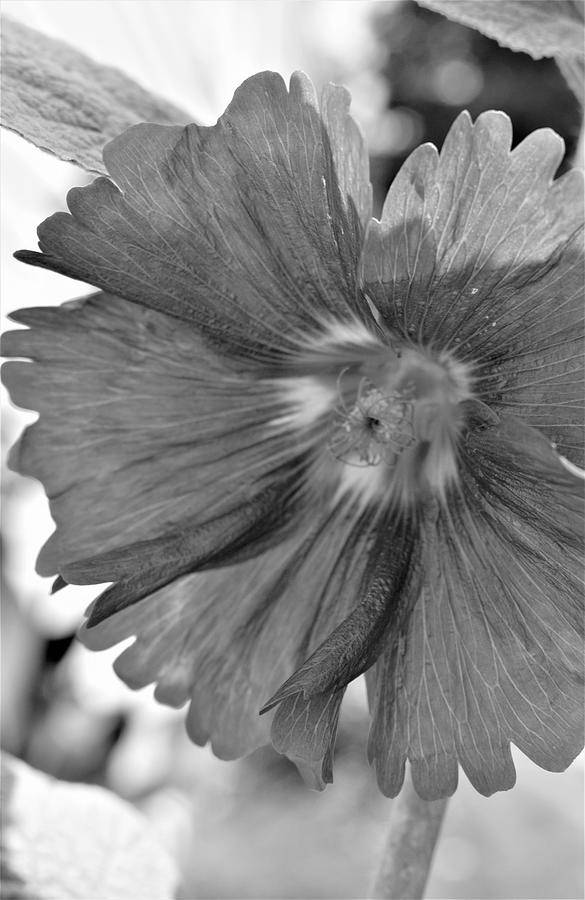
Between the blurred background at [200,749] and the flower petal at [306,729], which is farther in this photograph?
the blurred background at [200,749]

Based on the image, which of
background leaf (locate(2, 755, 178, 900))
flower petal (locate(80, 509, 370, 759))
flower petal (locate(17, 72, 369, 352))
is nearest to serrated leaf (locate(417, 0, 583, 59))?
flower petal (locate(17, 72, 369, 352))

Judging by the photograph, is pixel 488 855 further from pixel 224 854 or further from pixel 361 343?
pixel 361 343

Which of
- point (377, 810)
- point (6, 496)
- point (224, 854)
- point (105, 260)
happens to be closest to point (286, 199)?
point (105, 260)

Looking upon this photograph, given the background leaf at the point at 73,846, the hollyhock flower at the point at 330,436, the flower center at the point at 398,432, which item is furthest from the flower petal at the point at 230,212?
the background leaf at the point at 73,846

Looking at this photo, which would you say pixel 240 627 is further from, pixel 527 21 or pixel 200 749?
pixel 200 749

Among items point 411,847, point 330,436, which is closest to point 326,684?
point 411,847

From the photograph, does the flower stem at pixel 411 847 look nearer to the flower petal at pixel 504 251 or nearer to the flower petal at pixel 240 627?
the flower petal at pixel 240 627
